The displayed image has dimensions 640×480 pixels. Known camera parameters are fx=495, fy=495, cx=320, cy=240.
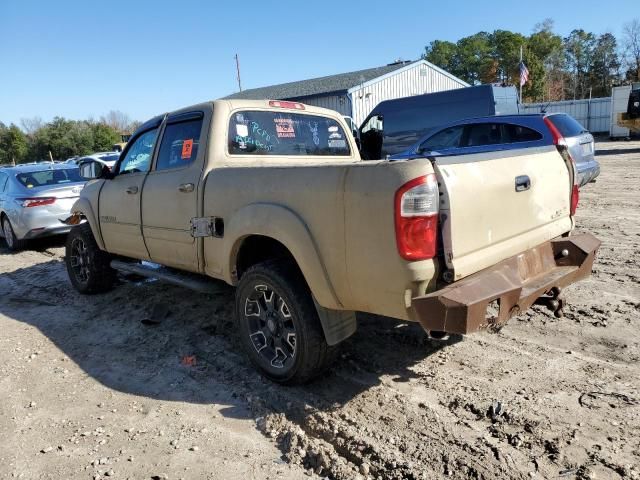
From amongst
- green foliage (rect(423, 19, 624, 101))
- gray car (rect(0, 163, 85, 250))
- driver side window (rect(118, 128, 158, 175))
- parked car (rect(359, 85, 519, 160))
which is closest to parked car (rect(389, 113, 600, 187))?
parked car (rect(359, 85, 519, 160))

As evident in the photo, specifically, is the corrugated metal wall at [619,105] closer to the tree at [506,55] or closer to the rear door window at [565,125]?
the rear door window at [565,125]

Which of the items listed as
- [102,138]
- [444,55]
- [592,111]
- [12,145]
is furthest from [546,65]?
[12,145]

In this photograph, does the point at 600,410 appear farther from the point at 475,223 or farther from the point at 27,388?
the point at 27,388

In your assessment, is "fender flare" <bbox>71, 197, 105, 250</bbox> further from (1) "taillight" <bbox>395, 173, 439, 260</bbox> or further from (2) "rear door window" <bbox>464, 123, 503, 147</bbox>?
(2) "rear door window" <bbox>464, 123, 503, 147</bbox>

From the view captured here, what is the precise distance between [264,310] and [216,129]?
1.56 metres

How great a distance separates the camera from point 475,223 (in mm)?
2832

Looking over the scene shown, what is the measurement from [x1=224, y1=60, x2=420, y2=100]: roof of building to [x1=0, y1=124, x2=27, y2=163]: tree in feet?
92.0

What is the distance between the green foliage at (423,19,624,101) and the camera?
175 feet

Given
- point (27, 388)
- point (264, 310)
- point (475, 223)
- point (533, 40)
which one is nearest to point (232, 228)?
point (264, 310)

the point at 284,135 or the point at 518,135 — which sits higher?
the point at 284,135

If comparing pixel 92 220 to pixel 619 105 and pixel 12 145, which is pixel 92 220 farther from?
pixel 12 145

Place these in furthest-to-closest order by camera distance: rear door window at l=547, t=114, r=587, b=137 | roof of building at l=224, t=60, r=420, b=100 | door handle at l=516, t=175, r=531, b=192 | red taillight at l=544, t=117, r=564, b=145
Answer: roof of building at l=224, t=60, r=420, b=100 < rear door window at l=547, t=114, r=587, b=137 < red taillight at l=544, t=117, r=564, b=145 < door handle at l=516, t=175, r=531, b=192

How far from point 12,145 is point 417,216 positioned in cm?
5547

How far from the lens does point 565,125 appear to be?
8.91 meters
